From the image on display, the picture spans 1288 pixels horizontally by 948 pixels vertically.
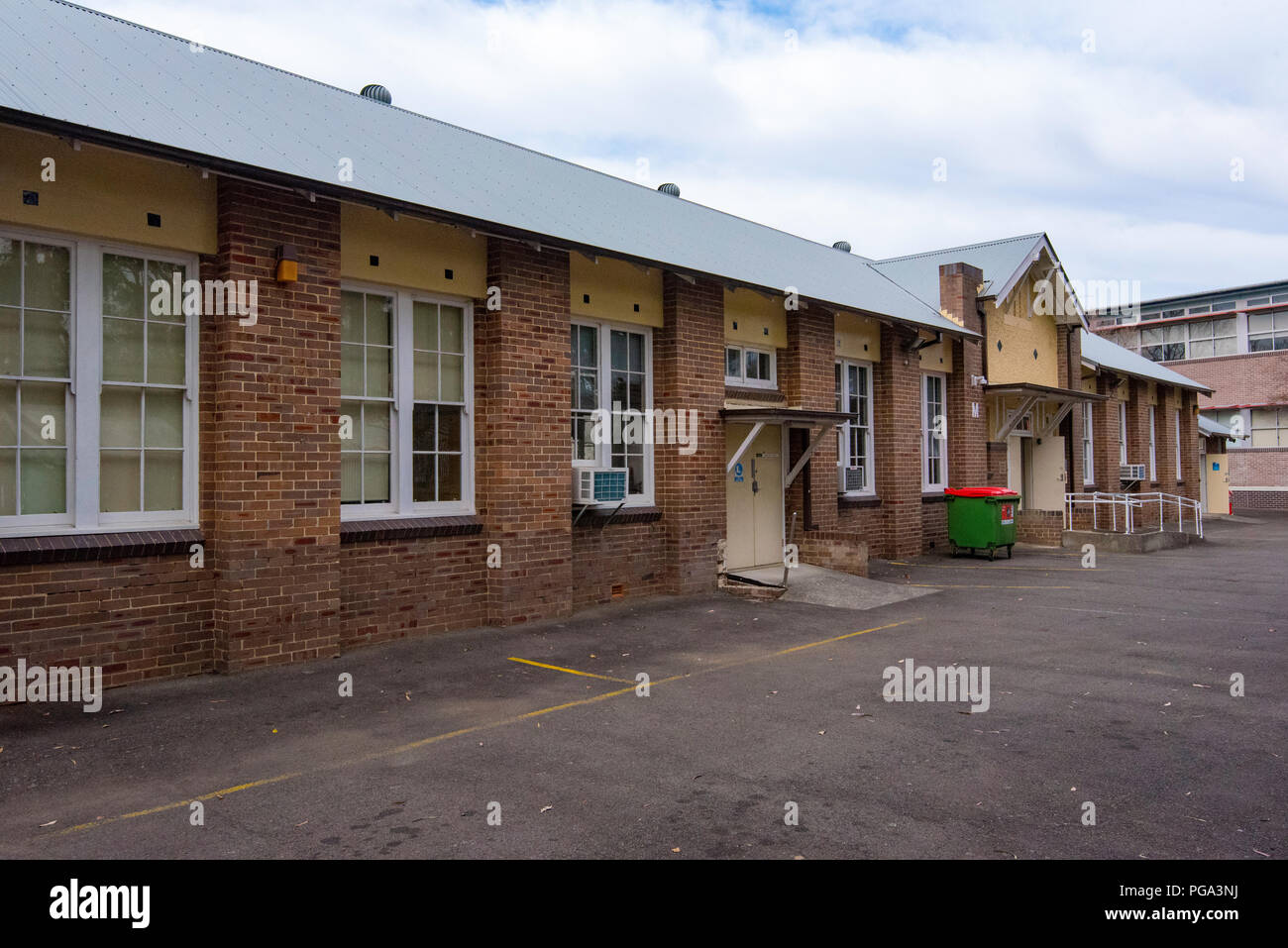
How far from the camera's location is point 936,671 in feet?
25.5

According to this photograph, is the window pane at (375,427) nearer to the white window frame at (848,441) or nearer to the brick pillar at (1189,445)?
the white window frame at (848,441)

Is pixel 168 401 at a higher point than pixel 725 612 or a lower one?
higher

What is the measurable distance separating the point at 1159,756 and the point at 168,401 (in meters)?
7.77

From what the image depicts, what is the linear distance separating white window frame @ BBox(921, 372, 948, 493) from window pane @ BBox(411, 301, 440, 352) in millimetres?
10709

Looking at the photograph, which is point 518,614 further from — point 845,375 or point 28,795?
point 845,375

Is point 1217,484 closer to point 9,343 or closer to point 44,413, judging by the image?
point 44,413

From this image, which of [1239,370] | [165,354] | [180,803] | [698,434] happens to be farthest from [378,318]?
[1239,370]

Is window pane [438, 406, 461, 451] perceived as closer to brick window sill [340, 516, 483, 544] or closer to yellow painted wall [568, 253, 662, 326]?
brick window sill [340, 516, 483, 544]

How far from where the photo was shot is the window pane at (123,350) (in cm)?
726

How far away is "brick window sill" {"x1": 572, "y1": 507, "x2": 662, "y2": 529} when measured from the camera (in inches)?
424

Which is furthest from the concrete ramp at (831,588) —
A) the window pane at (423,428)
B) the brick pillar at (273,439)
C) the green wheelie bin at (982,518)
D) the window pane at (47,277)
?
the window pane at (47,277)
